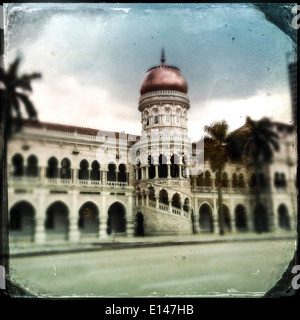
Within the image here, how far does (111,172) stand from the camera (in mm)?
5648

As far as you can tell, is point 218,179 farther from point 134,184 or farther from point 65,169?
point 65,169

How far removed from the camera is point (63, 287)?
493 centimetres

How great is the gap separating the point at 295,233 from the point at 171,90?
11.0 feet

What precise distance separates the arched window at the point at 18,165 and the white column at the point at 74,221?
931 millimetres

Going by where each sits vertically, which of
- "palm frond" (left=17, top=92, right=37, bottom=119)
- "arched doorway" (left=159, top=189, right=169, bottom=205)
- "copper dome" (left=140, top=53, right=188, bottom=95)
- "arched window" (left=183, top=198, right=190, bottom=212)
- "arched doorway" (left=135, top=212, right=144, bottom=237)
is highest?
"copper dome" (left=140, top=53, right=188, bottom=95)

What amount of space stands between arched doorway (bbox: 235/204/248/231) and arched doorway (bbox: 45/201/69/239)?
292cm

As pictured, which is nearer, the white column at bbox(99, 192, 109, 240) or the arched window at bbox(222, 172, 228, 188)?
the white column at bbox(99, 192, 109, 240)

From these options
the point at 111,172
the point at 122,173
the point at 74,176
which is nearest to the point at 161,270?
the point at 122,173

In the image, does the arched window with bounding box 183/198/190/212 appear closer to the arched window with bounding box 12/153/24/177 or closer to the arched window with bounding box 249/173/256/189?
the arched window with bounding box 249/173/256/189

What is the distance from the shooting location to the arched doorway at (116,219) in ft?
17.7

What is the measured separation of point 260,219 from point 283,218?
38 cm

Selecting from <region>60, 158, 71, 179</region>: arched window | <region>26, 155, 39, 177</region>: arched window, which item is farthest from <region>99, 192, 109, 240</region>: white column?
<region>26, 155, 39, 177</region>: arched window

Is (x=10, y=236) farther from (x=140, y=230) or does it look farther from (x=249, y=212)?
(x=249, y=212)

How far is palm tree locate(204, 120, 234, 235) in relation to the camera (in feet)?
18.3
